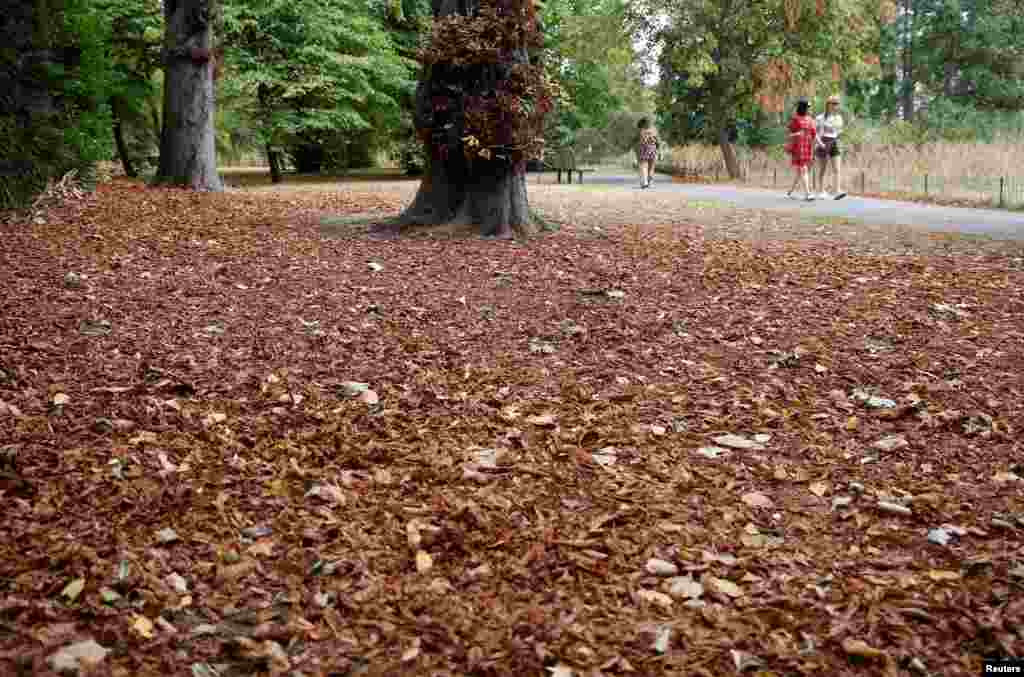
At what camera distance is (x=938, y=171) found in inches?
640

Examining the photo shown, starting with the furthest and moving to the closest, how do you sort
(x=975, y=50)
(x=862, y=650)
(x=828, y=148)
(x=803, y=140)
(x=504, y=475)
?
(x=975, y=50)
(x=803, y=140)
(x=828, y=148)
(x=504, y=475)
(x=862, y=650)

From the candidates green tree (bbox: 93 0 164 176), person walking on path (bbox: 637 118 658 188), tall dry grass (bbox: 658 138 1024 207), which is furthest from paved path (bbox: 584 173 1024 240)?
green tree (bbox: 93 0 164 176)

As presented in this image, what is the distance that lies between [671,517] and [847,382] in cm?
193

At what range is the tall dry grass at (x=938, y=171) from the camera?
14.2 metres

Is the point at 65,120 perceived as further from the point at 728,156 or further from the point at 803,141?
the point at 728,156

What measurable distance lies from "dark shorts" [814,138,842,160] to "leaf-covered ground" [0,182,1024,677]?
333 inches

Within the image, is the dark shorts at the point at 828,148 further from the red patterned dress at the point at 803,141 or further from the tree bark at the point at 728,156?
the tree bark at the point at 728,156

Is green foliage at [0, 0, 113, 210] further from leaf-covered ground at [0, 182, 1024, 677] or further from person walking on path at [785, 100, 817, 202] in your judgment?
person walking on path at [785, 100, 817, 202]

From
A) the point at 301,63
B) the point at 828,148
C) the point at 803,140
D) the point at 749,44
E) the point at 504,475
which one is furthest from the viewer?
the point at 749,44

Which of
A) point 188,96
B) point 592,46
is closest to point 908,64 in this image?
point 592,46

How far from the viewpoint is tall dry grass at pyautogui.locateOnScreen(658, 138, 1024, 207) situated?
1416 centimetres

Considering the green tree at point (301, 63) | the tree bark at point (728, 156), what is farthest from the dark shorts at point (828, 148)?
the green tree at point (301, 63)

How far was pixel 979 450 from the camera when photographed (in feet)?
12.2

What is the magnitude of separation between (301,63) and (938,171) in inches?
638
